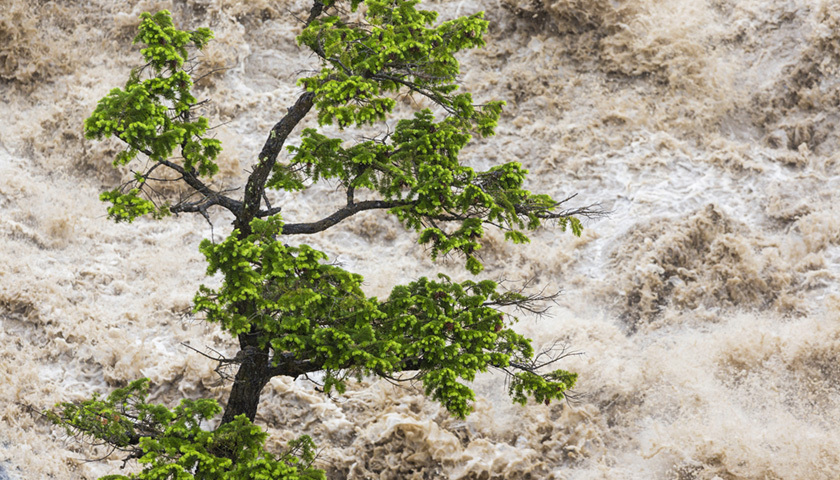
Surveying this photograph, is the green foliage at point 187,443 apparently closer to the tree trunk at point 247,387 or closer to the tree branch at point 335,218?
the tree trunk at point 247,387

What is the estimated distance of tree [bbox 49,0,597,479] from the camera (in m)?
5.62

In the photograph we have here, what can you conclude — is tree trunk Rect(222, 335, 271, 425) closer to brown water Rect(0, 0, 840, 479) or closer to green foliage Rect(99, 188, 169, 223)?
green foliage Rect(99, 188, 169, 223)

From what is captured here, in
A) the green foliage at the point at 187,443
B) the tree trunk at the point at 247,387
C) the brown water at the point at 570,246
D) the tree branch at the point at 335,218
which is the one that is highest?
the brown water at the point at 570,246

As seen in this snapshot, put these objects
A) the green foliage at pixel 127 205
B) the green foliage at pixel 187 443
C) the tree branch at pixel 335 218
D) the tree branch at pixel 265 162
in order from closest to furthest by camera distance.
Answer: the green foliage at pixel 127 205 → the green foliage at pixel 187 443 → the tree branch at pixel 265 162 → the tree branch at pixel 335 218

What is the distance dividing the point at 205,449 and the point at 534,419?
5.13 m

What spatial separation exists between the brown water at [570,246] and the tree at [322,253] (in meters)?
3.58

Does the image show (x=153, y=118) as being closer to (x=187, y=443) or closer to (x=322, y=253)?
(x=322, y=253)

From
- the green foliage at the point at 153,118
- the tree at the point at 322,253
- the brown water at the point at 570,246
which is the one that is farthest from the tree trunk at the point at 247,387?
the brown water at the point at 570,246

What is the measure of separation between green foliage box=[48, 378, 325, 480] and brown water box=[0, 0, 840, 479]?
3.43 meters

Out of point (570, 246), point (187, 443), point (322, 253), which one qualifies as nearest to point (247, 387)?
point (187, 443)

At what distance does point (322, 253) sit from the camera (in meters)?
5.78

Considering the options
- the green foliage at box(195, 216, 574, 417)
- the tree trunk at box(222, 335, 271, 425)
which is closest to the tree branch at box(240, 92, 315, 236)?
the green foliage at box(195, 216, 574, 417)

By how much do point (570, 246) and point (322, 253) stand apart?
7.74 meters

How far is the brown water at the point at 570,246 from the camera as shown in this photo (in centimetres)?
949
